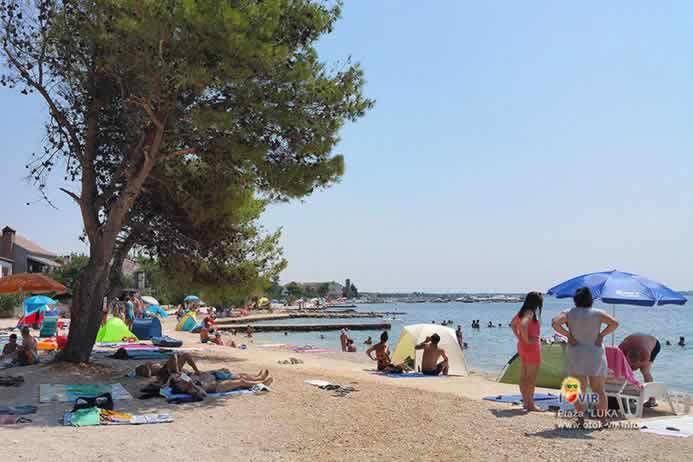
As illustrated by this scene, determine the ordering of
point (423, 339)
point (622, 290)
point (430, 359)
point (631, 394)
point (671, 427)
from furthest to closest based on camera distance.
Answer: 1. point (423, 339)
2. point (430, 359)
3. point (622, 290)
4. point (631, 394)
5. point (671, 427)

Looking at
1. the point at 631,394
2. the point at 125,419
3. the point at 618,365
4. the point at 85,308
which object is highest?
the point at 85,308

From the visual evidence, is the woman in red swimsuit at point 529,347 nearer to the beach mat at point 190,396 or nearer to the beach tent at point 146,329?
the beach mat at point 190,396

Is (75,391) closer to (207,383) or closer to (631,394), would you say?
(207,383)

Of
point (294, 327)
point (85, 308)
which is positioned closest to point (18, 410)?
point (85, 308)

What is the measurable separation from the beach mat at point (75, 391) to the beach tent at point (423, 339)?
25.9 ft

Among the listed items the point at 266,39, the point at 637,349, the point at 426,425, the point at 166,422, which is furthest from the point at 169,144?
the point at 637,349

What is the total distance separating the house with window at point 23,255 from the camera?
50156mm

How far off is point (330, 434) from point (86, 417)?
2939 millimetres

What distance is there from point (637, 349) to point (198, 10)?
848 cm

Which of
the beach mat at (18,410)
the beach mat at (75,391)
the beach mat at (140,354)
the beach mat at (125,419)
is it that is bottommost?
the beach mat at (125,419)

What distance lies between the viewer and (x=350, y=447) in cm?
670

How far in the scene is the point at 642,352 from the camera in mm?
9719

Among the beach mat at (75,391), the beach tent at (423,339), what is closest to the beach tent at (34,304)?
the beach tent at (423,339)

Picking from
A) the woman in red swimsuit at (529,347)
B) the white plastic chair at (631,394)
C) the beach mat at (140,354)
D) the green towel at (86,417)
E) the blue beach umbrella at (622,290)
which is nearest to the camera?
the green towel at (86,417)
